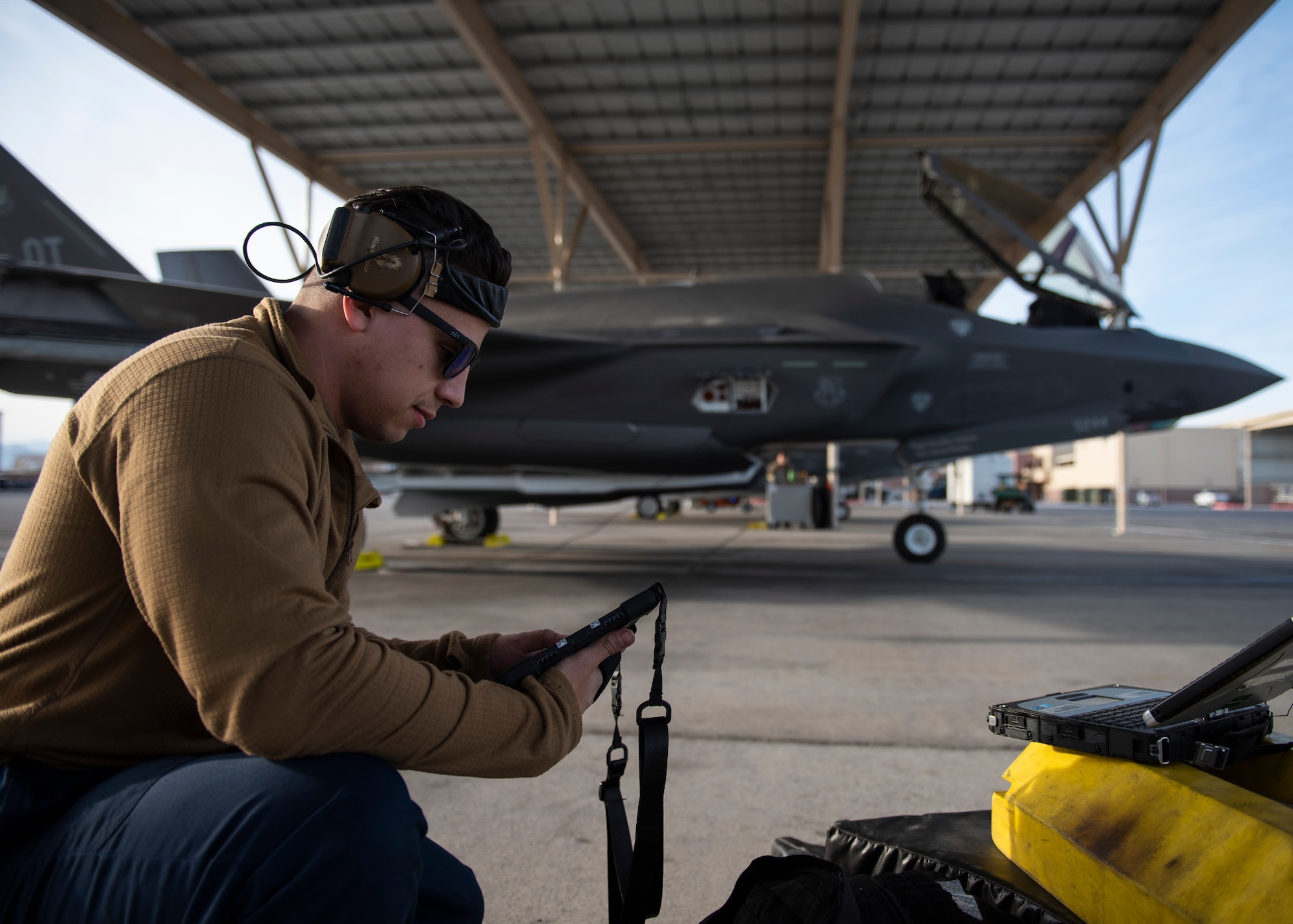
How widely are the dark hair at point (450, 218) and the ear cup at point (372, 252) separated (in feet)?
0.12

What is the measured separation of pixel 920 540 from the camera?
8.14 meters

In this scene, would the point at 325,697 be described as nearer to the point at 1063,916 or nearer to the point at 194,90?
the point at 1063,916

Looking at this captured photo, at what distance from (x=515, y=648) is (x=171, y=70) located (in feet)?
45.5

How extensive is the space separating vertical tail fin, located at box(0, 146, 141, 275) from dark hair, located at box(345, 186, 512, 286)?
8.53 metres

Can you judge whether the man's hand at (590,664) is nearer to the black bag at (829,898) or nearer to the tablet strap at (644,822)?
the tablet strap at (644,822)

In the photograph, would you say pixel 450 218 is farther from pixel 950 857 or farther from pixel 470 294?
pixel 950 857

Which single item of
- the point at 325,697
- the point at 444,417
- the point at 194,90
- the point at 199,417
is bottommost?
the point at 325,697

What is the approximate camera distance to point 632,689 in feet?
10.1

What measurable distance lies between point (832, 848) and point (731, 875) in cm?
29

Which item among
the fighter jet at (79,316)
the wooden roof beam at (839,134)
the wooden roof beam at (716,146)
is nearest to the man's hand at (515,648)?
the fighter jet at (79,316)

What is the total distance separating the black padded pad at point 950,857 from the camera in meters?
1.11

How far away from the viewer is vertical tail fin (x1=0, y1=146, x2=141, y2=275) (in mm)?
7199

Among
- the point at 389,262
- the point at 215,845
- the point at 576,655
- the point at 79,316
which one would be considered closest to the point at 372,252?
the point at 389,262

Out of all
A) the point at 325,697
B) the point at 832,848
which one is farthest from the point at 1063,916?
the point at 325,697
